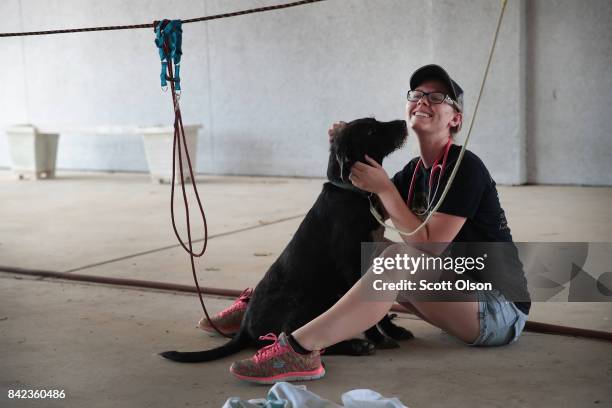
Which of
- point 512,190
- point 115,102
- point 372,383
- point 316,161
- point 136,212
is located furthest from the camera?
point 115,102

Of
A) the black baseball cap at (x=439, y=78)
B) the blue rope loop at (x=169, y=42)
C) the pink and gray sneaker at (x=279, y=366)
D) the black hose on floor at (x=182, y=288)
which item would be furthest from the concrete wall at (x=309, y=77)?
the pink and gray sneaker at (x=279, y=366)

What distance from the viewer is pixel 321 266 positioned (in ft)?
8.18

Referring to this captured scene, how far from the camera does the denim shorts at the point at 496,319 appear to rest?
2.43 m

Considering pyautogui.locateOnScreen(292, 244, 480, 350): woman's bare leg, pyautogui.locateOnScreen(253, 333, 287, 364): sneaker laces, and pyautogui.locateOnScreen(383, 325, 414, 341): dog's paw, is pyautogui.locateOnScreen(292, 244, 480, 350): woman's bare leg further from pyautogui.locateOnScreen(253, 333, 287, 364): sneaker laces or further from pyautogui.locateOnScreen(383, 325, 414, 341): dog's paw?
pyautogui.locateOnScreen(383, 325, 414, 341): dog's paw

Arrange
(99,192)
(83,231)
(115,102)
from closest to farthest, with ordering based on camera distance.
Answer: (83,231)
(99,192)
(115,102)

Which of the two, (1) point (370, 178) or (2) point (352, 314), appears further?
(1) point (370, 178)

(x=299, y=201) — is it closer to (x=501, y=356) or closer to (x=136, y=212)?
(x=136, y=212)

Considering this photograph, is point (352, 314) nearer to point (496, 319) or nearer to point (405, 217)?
point (405, 217)

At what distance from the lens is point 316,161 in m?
7.93

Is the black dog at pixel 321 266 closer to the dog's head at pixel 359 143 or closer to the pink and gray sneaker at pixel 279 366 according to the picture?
the dog's head at pixel 359 143

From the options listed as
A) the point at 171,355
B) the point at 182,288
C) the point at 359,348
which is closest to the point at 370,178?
the point at 359,348

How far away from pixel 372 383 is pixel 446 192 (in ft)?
1.91

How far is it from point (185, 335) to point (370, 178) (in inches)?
36.9

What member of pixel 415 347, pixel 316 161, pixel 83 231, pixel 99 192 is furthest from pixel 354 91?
pixel 415 347
